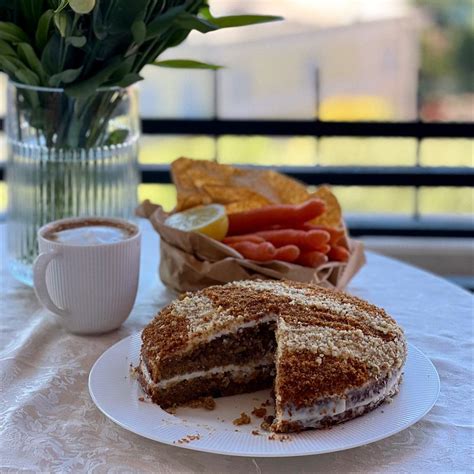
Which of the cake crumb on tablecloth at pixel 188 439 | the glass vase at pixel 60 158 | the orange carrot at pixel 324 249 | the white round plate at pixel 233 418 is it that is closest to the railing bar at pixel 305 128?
the glass vase at pixel 60 158

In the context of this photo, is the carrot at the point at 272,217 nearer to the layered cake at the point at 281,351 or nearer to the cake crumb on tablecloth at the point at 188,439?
the layered cake at the point at 281,351

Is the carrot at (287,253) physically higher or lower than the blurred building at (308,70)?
lower

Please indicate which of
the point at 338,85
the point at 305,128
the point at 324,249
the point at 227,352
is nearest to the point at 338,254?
the point at 324,249

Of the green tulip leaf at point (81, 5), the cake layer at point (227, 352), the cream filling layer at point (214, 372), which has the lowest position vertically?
the cream filling layer at point (214, 372)

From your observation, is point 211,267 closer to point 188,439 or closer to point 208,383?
point 208,383

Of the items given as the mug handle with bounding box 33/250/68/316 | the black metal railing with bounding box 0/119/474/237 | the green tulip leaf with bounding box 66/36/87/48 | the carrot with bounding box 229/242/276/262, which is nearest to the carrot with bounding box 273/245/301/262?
the carrot with bounding box 229/242/276/262
